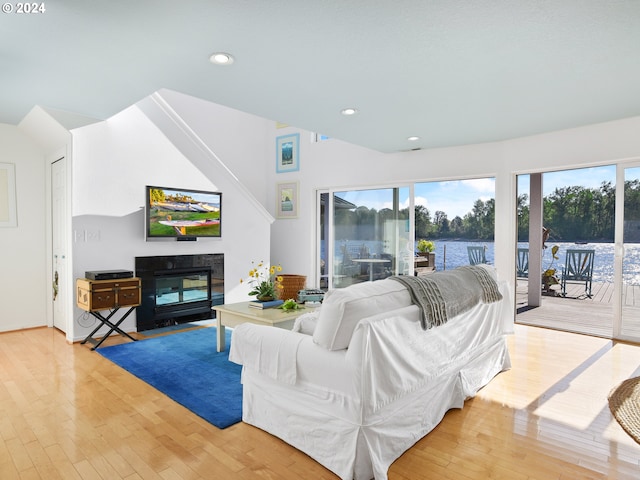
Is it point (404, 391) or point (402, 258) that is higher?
point (402, 258)

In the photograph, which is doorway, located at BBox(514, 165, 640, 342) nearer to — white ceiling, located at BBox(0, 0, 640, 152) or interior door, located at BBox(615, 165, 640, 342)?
interior door, located at BBox(615, 165, 640, 342)

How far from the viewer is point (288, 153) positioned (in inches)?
295

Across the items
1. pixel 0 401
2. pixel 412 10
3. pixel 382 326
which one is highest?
pixel 412 10

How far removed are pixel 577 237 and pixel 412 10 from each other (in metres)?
6.54

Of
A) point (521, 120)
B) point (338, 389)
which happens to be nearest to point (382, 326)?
point (338, 389)

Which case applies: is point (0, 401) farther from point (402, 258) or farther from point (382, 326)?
point (402, 258)

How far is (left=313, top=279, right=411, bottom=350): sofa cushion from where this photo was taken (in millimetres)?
1933


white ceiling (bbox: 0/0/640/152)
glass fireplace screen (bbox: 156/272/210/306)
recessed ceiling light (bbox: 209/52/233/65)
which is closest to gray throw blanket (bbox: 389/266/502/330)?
white ceiling (bbox: 0/0/640/152)

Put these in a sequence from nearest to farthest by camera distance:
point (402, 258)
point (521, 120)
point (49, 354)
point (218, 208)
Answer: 1. point (49, 354)
2. point (521, 120)
3. point (218, 208)
4. point (402, 258)

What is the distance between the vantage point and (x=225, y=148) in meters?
7.20

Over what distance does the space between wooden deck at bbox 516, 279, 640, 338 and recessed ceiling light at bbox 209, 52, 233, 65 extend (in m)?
4.82

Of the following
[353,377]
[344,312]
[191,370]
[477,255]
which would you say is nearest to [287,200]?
[477,255]

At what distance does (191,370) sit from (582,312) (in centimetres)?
563

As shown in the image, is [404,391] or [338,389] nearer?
[338,389]
